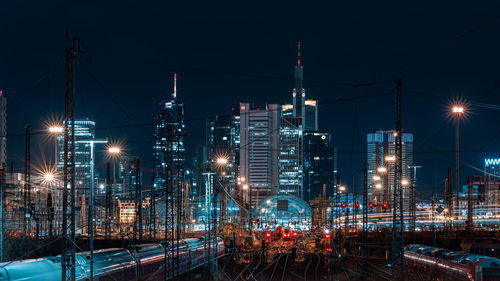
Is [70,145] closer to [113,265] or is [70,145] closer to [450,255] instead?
[113,265]

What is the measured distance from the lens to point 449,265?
28.0 meters

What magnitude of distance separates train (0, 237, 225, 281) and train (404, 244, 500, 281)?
49.2 feet

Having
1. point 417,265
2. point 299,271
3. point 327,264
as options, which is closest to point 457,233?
point 327,264

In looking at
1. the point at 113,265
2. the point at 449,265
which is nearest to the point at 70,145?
the point at 113,265

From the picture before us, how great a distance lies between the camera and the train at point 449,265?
2434 cm

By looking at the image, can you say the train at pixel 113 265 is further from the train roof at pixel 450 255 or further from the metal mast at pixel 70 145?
the train roof at pixel 450 255

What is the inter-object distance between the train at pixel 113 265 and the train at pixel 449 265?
1499cm

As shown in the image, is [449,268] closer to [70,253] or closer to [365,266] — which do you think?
[365,266]

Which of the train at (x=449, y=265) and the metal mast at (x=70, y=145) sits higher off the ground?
the metal mast at (x=70, y=145)

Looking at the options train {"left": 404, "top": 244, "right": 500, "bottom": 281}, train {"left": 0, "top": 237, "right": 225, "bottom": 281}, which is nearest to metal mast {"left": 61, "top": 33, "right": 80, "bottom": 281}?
train {"left": 0, "top": 237, "right": 225, "bottom": 281}

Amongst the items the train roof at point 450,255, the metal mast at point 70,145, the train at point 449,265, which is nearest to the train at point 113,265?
the metal mast at point 70,145

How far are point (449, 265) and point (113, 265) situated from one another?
18.3m

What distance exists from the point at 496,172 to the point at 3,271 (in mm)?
133044

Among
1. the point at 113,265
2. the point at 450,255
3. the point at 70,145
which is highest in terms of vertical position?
the point at 70,145
